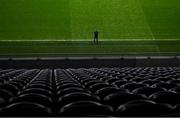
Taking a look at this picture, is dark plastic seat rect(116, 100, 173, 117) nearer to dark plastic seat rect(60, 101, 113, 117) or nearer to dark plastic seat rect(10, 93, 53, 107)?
dark plastic seat rect(60, 101, 113, 117)

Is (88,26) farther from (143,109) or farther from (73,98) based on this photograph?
(143,109)

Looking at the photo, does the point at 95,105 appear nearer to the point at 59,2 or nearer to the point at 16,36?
the point at 16,36

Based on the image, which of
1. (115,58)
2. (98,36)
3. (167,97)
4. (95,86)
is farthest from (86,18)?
(167,97)

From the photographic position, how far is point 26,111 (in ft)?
11.0

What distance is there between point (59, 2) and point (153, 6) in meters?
5.92

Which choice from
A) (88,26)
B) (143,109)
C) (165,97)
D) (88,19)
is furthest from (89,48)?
(143,109)

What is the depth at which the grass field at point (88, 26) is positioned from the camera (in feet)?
67.2

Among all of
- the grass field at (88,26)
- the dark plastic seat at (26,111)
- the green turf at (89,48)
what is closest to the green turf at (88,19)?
the grass field at (88,26)

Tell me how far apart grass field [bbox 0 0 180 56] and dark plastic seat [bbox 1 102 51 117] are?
1637 cm

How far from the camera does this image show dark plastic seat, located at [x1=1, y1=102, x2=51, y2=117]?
3324 mm

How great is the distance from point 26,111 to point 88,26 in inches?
795

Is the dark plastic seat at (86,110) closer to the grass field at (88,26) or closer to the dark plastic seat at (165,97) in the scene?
the dark plastic seat at (165,97)

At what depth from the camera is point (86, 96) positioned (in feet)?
13.4

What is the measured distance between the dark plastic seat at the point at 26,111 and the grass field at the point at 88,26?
53.7ft
